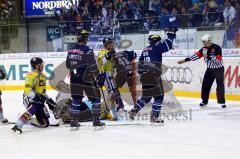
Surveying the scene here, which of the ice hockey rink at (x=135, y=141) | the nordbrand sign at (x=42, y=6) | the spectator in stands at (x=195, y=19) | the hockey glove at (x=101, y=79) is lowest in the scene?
the ice hockey rink at (x=135, y=141)

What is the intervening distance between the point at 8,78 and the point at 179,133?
26.8ft

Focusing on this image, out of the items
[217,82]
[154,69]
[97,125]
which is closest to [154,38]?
[154,69]

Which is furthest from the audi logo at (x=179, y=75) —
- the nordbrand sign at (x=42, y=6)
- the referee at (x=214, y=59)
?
the nordbrand sign at (x=42, y=6)

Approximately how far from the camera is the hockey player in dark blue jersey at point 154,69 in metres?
7.76

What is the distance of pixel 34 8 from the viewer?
18.8 metres

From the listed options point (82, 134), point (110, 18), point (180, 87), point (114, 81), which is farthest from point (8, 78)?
point (82, 134)

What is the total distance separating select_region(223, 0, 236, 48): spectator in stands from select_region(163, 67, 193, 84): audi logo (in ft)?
3.60

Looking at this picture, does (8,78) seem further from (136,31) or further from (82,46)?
(82,46)

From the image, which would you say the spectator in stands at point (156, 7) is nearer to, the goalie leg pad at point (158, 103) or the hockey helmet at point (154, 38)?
the hockey helmet at point (154, 38)

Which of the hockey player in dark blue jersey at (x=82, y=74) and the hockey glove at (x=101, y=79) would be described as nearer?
the hockey player in dark blue jersey at (x=82, y=74)

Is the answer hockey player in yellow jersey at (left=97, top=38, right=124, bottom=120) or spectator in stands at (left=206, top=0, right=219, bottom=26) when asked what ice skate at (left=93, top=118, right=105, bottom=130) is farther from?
spectator in stands at (left=206, top=0, right=219, bottom=26)

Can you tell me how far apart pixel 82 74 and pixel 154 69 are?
1226 millimetres

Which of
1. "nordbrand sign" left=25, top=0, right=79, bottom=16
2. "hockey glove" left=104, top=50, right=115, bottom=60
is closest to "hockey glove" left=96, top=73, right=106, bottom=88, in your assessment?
"hockey glove" left=104, top=50, right=115, bottom=60

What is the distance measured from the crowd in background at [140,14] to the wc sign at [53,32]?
23cm
